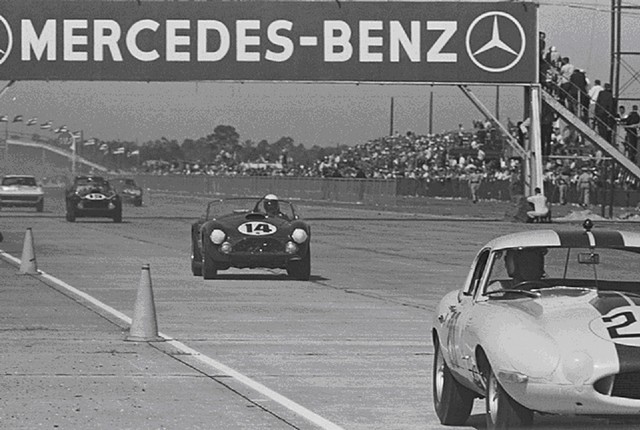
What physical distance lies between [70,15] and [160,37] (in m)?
2.96

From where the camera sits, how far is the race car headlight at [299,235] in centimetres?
2486

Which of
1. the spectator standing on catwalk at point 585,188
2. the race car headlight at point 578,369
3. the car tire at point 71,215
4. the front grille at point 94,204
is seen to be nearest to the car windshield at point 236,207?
the race car headlight at point 578,369

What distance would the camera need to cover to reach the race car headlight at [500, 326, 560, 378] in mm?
8507

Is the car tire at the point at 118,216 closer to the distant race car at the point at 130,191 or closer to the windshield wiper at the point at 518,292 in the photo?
the distant race car at the point at 130,191

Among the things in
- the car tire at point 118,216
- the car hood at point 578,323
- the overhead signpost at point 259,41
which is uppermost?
the overhead signpost at point 259,41

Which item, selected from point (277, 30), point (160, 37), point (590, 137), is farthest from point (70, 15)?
point (590, 137)

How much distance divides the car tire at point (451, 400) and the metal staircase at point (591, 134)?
43861 millimetres

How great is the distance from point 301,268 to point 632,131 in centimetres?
3171

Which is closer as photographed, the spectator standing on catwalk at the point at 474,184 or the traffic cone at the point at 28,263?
the traffic cone at the point at 28,263

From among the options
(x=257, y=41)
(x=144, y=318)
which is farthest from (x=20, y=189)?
(x=144, y=318)

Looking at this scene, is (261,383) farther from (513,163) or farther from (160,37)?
(513,163)

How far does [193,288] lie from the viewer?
23.9 m

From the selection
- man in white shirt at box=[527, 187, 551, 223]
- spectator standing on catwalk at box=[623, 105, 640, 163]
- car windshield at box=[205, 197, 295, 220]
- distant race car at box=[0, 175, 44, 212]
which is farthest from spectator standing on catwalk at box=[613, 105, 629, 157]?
car windshield at box=[205, 197, 295, 220]

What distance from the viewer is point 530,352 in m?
8.62
